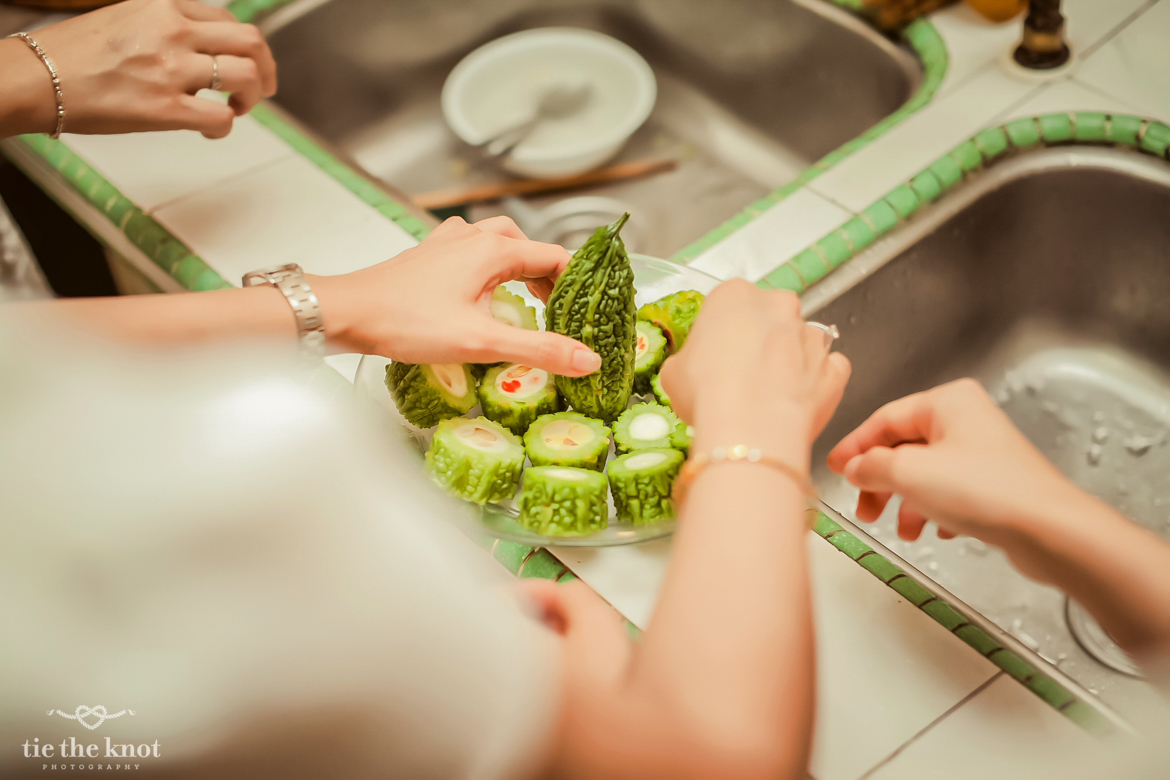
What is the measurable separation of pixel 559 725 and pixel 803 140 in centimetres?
133

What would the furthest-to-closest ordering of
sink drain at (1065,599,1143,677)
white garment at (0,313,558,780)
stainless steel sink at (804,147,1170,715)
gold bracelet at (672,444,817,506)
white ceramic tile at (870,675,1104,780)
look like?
stainless steel sink at (804,147,1170,715) → sink drain at (1065,599,1143,677) → white ceramic tile at (870,675,1104,780) → gold bracelet at (672,444,817,506) → white garment at (0,313,558,780)

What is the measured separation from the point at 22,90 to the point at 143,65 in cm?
13

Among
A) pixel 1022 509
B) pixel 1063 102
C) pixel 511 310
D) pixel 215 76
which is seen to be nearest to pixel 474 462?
pixel 511 310

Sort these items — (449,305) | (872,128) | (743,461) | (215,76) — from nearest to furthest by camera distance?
(743,461), (449,305), (215,76), (872,128)

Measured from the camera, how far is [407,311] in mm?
814

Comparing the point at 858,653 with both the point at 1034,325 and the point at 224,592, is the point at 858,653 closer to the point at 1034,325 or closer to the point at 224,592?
the point at 224,592

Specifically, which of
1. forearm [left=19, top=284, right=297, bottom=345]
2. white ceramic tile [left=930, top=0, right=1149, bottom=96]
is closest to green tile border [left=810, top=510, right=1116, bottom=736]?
forearm [left=19, top=284, right=297, bottom=345]

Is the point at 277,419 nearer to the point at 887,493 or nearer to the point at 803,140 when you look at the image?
the point at 887,493

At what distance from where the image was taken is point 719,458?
585mm

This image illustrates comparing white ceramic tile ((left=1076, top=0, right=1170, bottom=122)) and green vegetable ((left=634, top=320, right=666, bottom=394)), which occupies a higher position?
white ceramic tile ((left=1076, top=0, right=1170, bottom=122))

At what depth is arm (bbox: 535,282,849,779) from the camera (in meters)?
0.49

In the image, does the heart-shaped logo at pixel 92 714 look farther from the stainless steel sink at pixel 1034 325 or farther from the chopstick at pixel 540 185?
the chopstick at pixel 540 185

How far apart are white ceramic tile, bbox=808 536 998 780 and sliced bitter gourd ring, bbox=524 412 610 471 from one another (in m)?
0.23

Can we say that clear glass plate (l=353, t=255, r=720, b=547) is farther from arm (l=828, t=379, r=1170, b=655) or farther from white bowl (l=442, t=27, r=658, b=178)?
A: white bowl (l=442, t=27, r=658, b=178)
